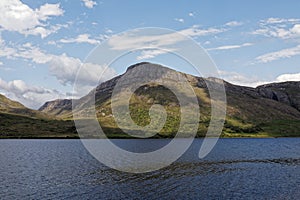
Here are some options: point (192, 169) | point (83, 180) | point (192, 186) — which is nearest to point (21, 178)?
point (83, 180)

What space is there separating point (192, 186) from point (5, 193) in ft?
127

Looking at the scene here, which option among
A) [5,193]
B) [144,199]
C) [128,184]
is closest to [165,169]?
[128,184]

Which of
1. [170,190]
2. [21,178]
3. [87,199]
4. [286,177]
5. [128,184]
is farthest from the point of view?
[286,177]

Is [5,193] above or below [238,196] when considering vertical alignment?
above

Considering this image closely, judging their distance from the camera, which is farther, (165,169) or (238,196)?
(165,169)

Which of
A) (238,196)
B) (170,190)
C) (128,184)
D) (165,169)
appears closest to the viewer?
(238,196)

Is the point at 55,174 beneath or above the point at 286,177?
above

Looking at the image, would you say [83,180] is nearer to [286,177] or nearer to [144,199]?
[144,199]

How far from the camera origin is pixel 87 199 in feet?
192

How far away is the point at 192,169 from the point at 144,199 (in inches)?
1614

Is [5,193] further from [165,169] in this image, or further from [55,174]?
[165,169]

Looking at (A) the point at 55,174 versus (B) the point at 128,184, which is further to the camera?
(A) the point at 55,174

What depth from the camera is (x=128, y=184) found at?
240 feet

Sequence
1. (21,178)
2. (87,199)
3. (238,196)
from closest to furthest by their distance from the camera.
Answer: (87,199)
(238,196)
(21,178)
